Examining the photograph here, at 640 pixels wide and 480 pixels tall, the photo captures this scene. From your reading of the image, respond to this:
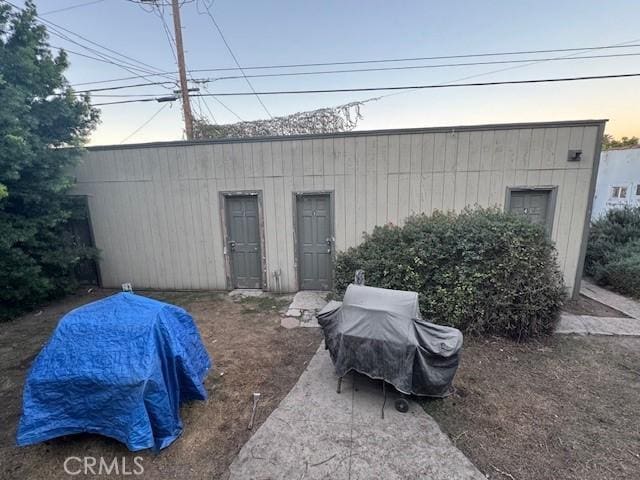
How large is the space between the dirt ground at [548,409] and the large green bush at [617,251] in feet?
7.74

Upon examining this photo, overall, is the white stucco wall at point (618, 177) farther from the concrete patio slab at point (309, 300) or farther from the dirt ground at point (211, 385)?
the dirt ground at point (211, 385)

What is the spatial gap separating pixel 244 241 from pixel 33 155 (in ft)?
11.4

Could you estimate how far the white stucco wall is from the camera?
32.6ft

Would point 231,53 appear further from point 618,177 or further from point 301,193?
point 618,177

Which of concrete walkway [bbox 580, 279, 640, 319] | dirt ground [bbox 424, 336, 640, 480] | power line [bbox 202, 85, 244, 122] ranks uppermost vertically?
power line [bbox 202, 85, 244, 122]

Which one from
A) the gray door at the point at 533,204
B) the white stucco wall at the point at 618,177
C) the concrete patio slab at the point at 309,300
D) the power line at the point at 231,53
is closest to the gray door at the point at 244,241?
the concrete patio slab at the point at 309,300

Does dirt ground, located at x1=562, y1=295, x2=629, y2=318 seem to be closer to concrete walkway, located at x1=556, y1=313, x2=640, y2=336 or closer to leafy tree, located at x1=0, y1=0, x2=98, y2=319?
concrete walkway, located at x1=556, y1=313, x2=640, y2=336

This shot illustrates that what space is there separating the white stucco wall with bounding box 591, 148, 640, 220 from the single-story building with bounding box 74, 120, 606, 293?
713cm

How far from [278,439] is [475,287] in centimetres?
303


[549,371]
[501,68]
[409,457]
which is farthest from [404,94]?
[409,457]

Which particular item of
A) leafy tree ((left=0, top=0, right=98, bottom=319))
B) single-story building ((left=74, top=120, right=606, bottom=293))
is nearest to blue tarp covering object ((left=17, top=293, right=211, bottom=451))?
leafy tree ((left=0, top=0, right=98, bottom=319))

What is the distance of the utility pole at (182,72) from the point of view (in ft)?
23.9

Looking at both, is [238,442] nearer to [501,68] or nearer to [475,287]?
[475,287]

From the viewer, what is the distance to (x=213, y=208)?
5590 mm
